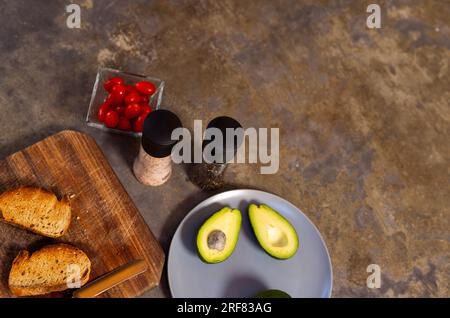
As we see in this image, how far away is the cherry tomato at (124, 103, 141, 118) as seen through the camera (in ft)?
Answer: 3.73

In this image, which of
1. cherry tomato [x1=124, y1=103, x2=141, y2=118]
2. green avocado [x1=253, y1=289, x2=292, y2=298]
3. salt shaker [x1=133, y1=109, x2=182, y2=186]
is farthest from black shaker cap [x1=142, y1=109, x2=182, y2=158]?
green avocado [x1=253, y1=289, x2=292, y2=298]

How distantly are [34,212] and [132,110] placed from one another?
13.4 inches

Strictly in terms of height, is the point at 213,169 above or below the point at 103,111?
below

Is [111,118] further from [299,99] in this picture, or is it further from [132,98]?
[299,99]

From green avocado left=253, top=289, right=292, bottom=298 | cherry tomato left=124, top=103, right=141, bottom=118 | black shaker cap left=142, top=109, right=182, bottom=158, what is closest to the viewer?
black shaker cap left=142, top=109, right=182, bottom=158

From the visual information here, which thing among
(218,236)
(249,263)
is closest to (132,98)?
(218,236)

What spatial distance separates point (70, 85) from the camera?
4.08 feet

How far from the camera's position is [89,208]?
1.09 metres

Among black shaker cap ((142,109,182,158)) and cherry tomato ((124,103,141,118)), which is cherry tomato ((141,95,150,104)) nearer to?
cherry tomato ((124,103,141,118))

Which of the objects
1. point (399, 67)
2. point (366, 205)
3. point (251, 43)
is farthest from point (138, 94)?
point (399, 67)

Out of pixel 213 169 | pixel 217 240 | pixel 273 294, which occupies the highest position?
pixel 213 169

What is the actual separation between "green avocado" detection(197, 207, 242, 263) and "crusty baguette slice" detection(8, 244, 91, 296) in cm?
26

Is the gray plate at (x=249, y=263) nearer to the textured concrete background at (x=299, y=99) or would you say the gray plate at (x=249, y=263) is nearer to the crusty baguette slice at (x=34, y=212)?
the textured concrete background at (x=299, y=99)

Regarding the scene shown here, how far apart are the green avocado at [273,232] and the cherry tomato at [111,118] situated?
41 cm
